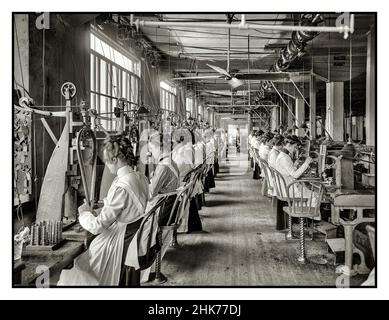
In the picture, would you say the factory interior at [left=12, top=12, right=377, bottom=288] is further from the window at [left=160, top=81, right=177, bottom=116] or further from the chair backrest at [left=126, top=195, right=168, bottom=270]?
the window at [left=160, top=81, right=177, bottom=116]

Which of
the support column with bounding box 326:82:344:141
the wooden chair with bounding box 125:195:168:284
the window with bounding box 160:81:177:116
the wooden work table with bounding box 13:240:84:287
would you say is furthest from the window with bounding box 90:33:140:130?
the support column with bounding box 326:82:344:141

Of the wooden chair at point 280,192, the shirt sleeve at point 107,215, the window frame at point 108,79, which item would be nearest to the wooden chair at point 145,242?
the shirt sleeve at point 107,215

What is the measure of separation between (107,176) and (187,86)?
33.8 feet

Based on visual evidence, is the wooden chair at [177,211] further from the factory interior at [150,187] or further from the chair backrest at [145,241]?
the chair backrest at [145,241]

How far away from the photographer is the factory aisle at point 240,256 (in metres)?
3.82

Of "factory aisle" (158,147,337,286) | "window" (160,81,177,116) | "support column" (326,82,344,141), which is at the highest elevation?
"window" (160,81,177,116)

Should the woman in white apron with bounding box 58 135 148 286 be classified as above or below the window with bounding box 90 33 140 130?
below

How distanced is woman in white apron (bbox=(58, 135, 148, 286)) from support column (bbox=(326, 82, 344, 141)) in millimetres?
7760

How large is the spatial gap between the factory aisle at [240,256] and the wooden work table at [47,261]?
1214mm

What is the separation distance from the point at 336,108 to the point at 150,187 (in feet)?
20.9

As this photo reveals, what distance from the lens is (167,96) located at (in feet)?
40.6

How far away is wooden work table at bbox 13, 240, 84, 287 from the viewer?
2297mm
